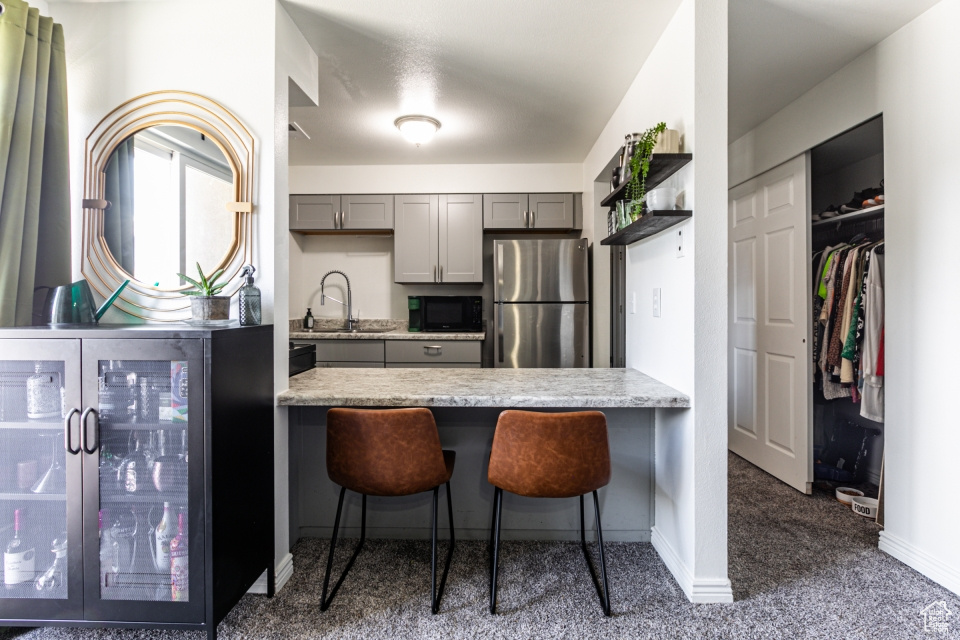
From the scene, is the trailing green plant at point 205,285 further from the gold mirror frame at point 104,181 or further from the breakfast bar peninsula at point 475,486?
the breakfast bar peninsula at point 475,486

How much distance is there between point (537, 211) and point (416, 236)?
1.10 metres

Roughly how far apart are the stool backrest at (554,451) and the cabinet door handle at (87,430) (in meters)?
1.29

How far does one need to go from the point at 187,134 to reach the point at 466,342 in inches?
96.6

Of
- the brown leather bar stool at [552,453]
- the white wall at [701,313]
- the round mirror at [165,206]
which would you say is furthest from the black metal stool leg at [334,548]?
the white wall at [701,313]

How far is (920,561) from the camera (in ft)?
6.43

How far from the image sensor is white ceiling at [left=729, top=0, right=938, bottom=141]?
1.94 m

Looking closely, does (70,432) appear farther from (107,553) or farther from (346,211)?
(346,211)

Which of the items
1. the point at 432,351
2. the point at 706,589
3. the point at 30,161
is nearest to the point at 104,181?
the point at 30,161

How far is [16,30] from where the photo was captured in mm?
1690

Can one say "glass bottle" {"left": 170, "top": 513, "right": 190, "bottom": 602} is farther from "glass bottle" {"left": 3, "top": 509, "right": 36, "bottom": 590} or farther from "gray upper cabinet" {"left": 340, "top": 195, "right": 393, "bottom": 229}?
"gray upper cabinet" {"left": 340, "top": 195, "right": 393, "bottom": 229}

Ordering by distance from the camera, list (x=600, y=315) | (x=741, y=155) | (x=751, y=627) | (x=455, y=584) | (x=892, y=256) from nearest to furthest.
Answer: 1. (x=751, y=627)
2. (x=455, y=584)
3. (x=892, y=256)
4. (x=741, y=155)
5. (x=600, y=315)

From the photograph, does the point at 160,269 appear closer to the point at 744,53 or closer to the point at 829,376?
the point at 744,53

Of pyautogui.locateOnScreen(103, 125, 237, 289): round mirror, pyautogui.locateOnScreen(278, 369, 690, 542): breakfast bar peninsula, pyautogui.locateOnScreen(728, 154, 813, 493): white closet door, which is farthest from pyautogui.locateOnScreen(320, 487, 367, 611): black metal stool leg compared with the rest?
pyautogui.locateOnScreen(728, 154, 813, 493): white closet door

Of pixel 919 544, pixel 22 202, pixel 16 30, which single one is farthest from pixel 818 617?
pixel 16 30
